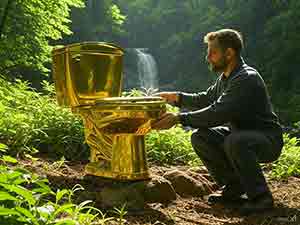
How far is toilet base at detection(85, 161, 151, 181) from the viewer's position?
2994 millimetres

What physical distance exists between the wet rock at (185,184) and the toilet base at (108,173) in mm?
373

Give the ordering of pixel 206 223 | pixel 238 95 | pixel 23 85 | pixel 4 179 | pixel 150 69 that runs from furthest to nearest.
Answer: pixel 150 69 < pixel 23 85 < pixel 238 95 < pixel 206 223 < pixel 4 179

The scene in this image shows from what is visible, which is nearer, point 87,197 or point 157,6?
point 87,197

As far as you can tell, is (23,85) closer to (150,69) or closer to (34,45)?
(34,45)

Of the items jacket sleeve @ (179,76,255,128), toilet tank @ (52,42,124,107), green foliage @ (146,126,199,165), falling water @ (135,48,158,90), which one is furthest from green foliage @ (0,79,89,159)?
falling water @ (135,48,158,90)

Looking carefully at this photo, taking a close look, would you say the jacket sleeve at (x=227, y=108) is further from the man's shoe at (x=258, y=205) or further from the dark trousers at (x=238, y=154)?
the man's shoe at (x=258, y=205)

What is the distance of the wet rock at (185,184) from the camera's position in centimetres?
336

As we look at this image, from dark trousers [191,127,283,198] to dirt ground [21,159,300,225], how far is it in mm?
206

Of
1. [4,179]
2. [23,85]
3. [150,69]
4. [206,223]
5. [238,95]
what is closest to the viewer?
[4,179]

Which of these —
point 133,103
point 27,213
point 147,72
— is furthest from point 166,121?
point 147,72

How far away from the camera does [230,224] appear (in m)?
2.71

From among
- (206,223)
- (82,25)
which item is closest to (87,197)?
(206,223)

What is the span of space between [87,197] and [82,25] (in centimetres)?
3135

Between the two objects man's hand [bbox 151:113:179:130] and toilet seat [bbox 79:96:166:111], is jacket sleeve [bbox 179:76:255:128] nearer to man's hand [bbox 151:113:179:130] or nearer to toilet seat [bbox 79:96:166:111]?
man's hand [bbox 151:113:179:130]
